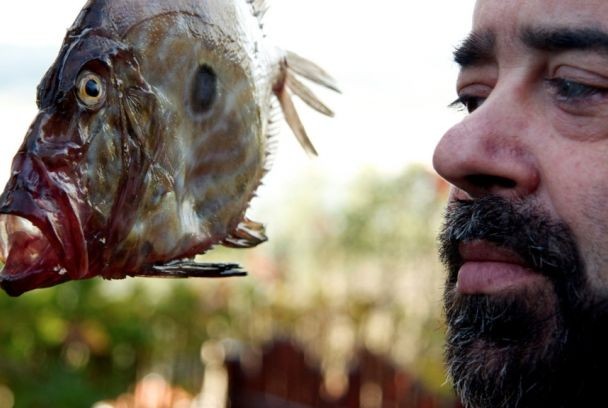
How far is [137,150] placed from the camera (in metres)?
1.26

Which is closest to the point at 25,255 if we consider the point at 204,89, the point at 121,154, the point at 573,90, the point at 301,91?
the point at 121,154

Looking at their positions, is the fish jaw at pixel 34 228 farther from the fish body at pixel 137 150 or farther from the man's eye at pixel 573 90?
the man's eye at pixel 573 90

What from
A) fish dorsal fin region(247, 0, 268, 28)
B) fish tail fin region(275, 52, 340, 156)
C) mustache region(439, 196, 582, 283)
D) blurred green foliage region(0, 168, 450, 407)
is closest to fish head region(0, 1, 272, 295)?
fish dorsal fin region(247, 0, 268, 28)

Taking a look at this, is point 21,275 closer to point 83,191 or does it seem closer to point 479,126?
point 83,191

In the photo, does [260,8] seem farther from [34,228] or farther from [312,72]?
[34,228]

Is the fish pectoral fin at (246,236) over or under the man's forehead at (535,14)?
under

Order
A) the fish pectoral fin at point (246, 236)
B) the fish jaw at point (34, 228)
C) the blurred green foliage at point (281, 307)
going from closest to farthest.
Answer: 1. the fish jaw at point (34, 228)
2. the fish pectoral fin at point (246, 236)
3. the blurred green foliage at point (281, 307)

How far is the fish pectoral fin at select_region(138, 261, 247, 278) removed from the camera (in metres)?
1.29

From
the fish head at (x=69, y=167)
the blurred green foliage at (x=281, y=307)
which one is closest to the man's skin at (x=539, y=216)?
the fish head at (x=69, y=167)

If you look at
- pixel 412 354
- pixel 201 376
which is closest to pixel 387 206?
pixel 412 354

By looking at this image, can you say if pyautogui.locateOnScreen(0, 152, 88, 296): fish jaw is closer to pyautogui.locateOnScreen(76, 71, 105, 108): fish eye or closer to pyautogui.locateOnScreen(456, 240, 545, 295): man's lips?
pyautogui.locateOnScreen(76, 71, 105, 108): fish eye

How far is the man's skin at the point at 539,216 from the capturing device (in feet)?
5.05

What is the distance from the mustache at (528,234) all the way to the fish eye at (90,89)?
0.65m

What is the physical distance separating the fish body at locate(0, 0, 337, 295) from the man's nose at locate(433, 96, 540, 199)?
1.10 ft
